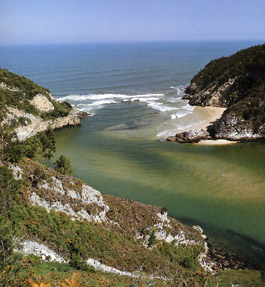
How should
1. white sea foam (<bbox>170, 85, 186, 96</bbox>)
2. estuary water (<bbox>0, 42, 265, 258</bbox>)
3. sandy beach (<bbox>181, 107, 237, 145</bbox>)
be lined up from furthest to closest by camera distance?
white sea foam (<bbox>170, 85, 186, 96</bbox>), sandy beach (<bbox>181, 107, 237, 145</bbox>), estuary water (<bbox>0, 42, 265, 258</bbox>)

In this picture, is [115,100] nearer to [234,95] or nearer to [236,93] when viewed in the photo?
[234,95]

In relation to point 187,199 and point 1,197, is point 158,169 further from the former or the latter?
point 1,197

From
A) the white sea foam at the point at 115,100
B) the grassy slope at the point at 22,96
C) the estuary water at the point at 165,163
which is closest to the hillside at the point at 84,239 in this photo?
the estuary water at the point at 165,163

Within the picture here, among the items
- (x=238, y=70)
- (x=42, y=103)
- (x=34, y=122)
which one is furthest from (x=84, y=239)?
(x=238, y=70)

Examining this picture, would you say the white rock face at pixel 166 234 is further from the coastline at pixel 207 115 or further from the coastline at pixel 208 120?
the coastline at pixel 207 115

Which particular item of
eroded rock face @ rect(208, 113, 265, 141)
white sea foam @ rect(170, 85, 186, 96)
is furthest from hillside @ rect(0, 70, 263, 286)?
white sea foam @ rect(170, 85, 186, 96)

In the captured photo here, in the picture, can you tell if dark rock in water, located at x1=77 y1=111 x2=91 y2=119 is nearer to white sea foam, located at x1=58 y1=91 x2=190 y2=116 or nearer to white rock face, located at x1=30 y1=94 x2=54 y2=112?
white sea foam, located at x1=58 y1=91 x2=190 y2=116

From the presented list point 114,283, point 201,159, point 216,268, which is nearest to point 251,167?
point 201,159
